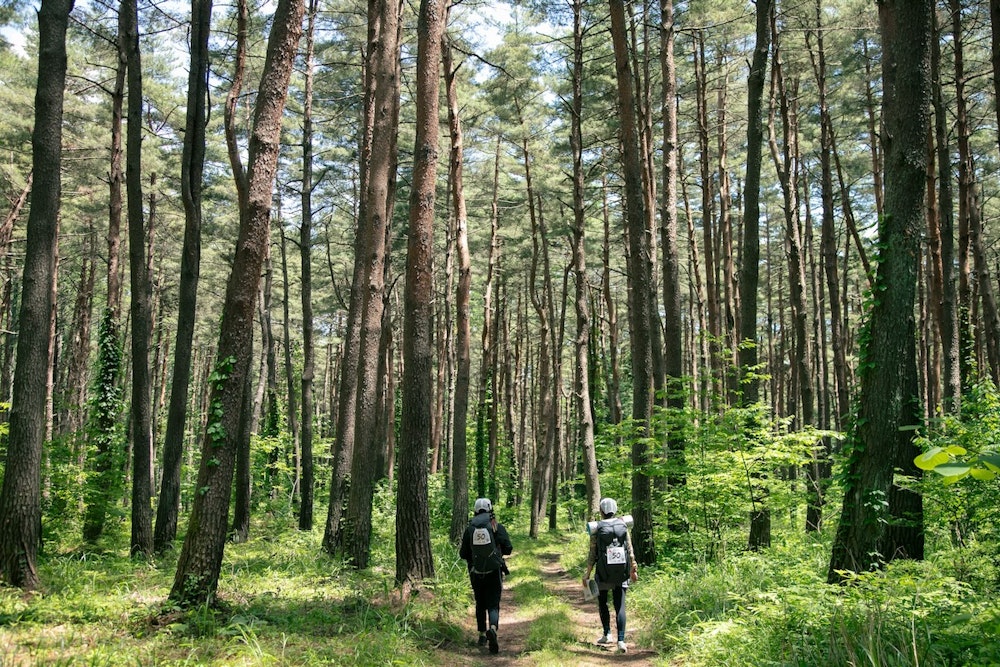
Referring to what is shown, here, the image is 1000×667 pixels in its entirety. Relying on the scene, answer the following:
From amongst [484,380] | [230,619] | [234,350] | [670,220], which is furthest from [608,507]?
[484,380]

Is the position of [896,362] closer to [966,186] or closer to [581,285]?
[581,285]

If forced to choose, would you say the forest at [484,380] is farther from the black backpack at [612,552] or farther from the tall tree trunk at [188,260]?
the black backpack at [612,552]

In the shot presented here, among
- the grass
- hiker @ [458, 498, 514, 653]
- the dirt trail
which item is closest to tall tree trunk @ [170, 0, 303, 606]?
the grass

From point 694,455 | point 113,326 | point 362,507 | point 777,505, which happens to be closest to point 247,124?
point 113,326

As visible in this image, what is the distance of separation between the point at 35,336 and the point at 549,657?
267 inches

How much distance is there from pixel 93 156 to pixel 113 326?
8097 mm

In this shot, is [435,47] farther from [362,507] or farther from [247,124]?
[247,124]

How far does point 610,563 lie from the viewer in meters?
7.61

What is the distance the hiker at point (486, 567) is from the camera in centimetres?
748

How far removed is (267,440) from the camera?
21.9 m

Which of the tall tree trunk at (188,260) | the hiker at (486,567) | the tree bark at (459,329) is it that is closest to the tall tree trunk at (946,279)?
the tree bark at (459,329)

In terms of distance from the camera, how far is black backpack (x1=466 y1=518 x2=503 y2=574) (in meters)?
7.48

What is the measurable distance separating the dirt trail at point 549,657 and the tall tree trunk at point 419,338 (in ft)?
3.80

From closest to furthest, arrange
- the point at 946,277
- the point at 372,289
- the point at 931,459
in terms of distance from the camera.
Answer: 1. the point at 931,459
2. the point at 372,289
3. the point at 946,277
